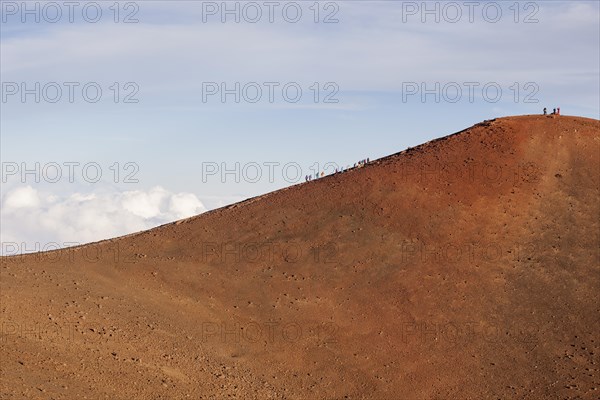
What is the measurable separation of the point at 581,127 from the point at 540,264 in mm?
13608

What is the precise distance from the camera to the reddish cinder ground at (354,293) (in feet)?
98.6

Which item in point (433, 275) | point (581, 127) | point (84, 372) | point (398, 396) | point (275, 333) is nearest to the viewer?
point (84, 372)

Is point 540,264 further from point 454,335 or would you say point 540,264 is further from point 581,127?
point 581,127

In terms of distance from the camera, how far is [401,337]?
3409 cm

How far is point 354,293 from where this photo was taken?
36344mm

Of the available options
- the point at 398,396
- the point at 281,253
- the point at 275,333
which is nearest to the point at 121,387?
the point at 275,333

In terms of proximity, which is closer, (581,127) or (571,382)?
(571,382)

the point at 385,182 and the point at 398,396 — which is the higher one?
the point at 385,182

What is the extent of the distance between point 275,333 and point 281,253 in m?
6.31

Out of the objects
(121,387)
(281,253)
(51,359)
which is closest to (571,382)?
(281,253)

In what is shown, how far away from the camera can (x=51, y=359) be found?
1082 inches

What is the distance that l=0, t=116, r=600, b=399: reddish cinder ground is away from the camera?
98.6 ft

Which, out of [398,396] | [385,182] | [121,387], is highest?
[385,182]

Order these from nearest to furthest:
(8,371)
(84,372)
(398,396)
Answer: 1. (8,371)
2. (84,372)
3. (398,396)
